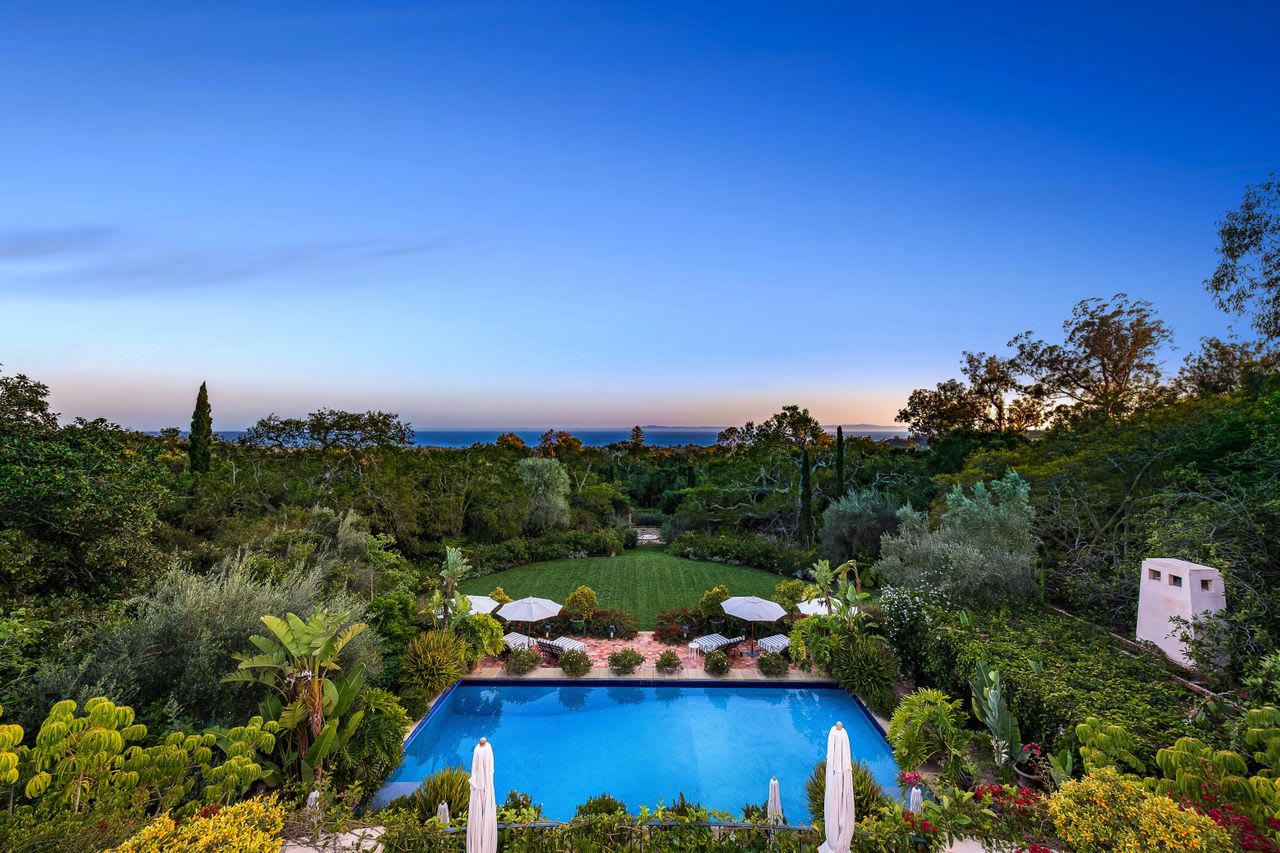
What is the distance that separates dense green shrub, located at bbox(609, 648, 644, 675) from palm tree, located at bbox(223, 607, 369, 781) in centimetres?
603

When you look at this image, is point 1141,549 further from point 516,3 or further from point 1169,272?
point 516,3

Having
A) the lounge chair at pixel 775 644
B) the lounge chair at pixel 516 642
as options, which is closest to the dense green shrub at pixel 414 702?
the lounge chair at pixel 516 642

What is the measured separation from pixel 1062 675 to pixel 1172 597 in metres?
2.01

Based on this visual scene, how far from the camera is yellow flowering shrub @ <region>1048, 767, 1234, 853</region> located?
11.2 feet

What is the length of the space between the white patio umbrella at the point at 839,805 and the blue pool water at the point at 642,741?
3141 mm

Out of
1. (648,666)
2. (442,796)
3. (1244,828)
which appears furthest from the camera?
(648,666)

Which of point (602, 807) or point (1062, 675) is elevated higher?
point (1062, 675)

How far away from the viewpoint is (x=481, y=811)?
4.73m

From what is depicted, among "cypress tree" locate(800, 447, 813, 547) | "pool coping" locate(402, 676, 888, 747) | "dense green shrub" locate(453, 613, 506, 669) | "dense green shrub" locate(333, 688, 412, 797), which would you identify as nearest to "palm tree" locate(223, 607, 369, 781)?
"dense green shrub" locate(333, 688, 412, 797)

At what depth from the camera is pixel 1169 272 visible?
15453 mm

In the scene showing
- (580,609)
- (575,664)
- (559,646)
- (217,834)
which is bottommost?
(559,646)

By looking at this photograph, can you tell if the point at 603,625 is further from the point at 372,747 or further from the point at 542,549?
the point at 542,549

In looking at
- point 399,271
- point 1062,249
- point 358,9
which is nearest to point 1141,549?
point 1062,249

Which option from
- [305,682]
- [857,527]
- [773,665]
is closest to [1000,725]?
[773,665]
